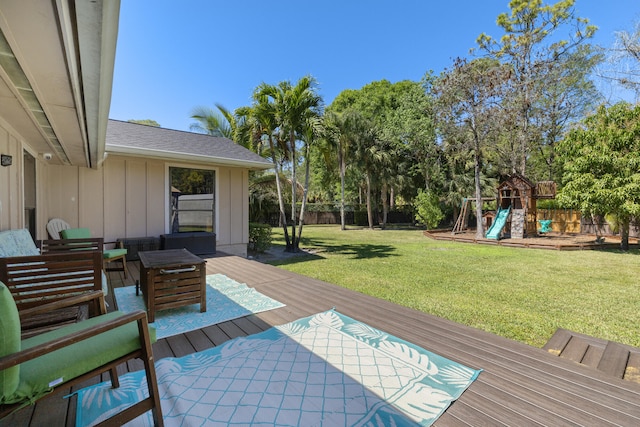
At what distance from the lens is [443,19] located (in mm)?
15375

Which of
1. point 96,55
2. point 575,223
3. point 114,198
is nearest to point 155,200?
point 114,198

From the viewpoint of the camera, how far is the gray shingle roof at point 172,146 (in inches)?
249

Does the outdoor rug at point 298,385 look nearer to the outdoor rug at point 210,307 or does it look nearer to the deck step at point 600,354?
the outdoor rug at point 210,307

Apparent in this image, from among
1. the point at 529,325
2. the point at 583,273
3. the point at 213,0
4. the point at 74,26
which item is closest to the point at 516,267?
the point at 583,273

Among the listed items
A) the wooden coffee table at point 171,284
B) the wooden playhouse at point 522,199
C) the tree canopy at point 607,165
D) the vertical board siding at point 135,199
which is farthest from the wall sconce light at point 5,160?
the wooden playhouse at point 522,199

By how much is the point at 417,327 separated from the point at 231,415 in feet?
6.40

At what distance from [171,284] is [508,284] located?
19.9ft

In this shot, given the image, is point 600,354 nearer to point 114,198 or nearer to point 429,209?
point 114,198

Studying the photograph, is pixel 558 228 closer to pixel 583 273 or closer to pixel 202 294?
pixel 583 273

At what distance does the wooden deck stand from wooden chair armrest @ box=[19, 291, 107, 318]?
543mm

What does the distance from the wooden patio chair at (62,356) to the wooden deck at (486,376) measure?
0.55 metres

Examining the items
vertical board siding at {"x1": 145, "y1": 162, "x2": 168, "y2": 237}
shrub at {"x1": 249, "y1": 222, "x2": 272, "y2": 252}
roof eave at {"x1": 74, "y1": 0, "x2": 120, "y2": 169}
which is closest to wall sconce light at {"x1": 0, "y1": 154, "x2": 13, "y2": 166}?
roof eave at {"x1": 74, "y1": 0, "x2": 120, "y2": 169}

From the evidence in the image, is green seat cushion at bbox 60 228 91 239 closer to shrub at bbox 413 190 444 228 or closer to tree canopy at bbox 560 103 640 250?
tree canopy at bbox 560 103 640 250

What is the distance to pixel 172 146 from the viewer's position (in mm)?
7203
